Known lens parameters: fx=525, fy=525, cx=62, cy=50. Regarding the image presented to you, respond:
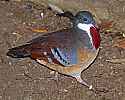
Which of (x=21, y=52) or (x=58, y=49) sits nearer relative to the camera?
(x=58, y=49)

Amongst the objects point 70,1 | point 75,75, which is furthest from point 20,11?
point 75,75

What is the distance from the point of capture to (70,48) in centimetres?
506

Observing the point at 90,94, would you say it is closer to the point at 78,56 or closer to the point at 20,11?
the point at 78,56

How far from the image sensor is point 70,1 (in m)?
6.40

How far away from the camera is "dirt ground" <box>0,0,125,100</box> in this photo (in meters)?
5.20

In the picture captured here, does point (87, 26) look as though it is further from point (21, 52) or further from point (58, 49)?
point (21, 52)

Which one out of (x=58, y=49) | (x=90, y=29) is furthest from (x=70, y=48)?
(x=90, y=29)

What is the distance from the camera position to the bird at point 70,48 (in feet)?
16.6

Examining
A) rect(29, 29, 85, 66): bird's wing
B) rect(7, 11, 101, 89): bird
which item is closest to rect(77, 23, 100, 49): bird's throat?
rect(7, 11, 101, 89): bird

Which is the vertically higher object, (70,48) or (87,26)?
(87,26)

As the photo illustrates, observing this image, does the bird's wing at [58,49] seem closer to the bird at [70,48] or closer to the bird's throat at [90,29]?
the bird at [70,48]

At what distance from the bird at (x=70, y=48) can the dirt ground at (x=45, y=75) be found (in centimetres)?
19

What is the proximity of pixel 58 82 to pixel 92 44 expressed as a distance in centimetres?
56

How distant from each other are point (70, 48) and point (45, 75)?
54 centimetres
